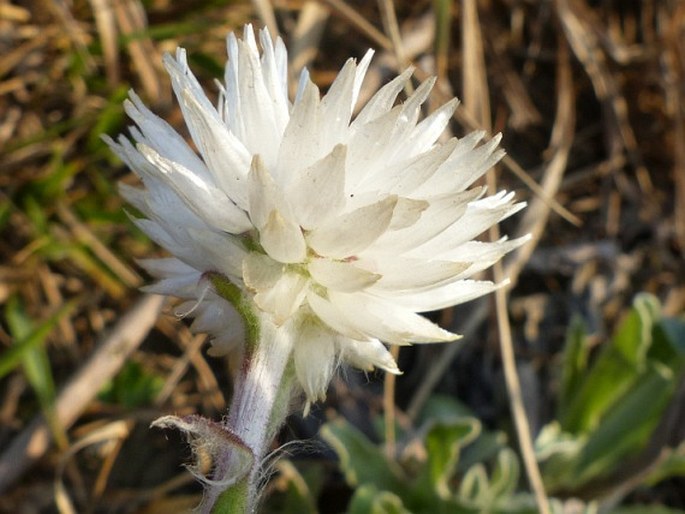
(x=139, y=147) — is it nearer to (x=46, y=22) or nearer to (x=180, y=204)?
(x=180, y=204)

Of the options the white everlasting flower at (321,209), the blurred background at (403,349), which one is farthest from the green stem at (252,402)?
the blurred background at (403,349)

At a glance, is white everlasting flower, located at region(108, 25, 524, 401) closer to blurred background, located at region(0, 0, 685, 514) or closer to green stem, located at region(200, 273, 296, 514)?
green stem, located at region(200, 273, 296, 514)

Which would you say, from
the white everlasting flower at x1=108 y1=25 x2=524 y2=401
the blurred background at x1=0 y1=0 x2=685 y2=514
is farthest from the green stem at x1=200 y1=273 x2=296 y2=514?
the blurred background at x1=0 y1=0 x2=685 y2=514

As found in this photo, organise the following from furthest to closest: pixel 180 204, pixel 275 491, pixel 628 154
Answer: pixel 628 154 → pixel 275 491 → pixel 180 204

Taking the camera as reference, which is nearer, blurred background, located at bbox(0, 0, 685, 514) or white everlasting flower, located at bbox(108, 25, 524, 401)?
white everlasting flower, located at bbox(108, 25, 524, 401)

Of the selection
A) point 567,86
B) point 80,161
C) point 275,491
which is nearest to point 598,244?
point 567,86

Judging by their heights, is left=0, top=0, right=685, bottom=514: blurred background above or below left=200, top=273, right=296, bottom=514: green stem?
above
